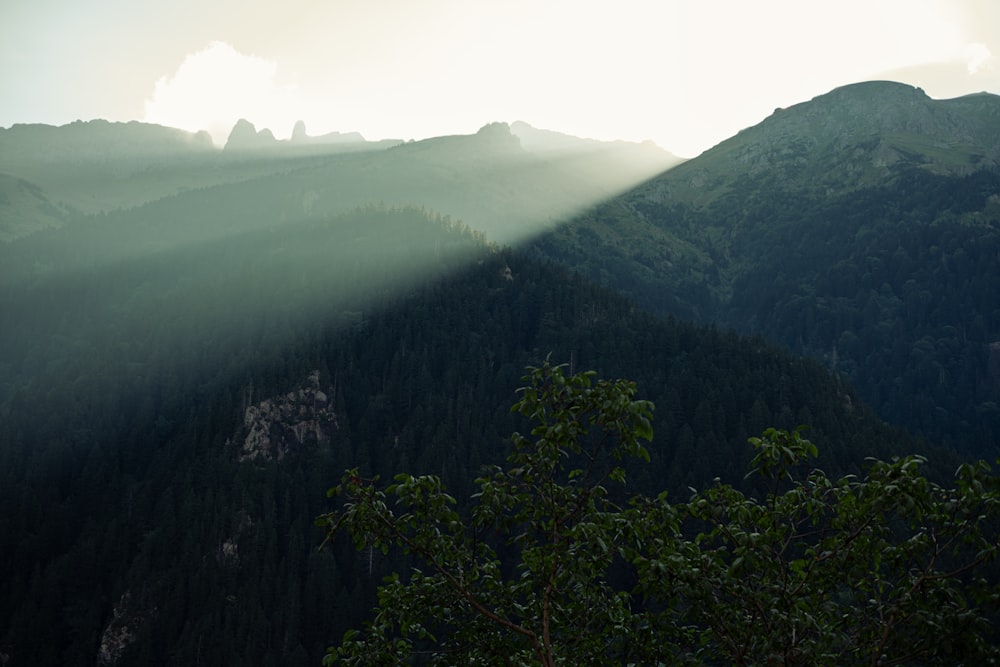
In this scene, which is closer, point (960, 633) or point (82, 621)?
point (960, 633)

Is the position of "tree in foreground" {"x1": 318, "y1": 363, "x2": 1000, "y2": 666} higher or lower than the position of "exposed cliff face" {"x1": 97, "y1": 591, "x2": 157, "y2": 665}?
higher

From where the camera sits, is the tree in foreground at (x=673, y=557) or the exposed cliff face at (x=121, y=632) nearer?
the tree in foreground at (x=673, y=557)

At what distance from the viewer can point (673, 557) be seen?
1761 cm

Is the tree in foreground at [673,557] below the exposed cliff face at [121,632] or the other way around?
the other way around

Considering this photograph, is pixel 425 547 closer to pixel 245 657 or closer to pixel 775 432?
pixel 775 432

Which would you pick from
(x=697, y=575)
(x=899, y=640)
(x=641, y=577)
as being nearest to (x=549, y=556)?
(x=641, y=577)

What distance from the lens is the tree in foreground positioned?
56.4 ft

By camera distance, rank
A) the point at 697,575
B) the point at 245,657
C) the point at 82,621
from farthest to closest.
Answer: the point at 82,621
the point at 245,657
the point at 697,575

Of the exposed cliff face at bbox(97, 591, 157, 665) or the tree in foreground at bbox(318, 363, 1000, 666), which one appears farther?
the exposed cliff face at bbox(97, 591, 157, 665)

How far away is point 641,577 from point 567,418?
4.31 metres

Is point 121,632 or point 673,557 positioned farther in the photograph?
point 121,632

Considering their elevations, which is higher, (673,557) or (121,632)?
(673,557)

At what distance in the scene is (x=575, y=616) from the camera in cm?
2261

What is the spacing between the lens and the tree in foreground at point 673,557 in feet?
56.4
